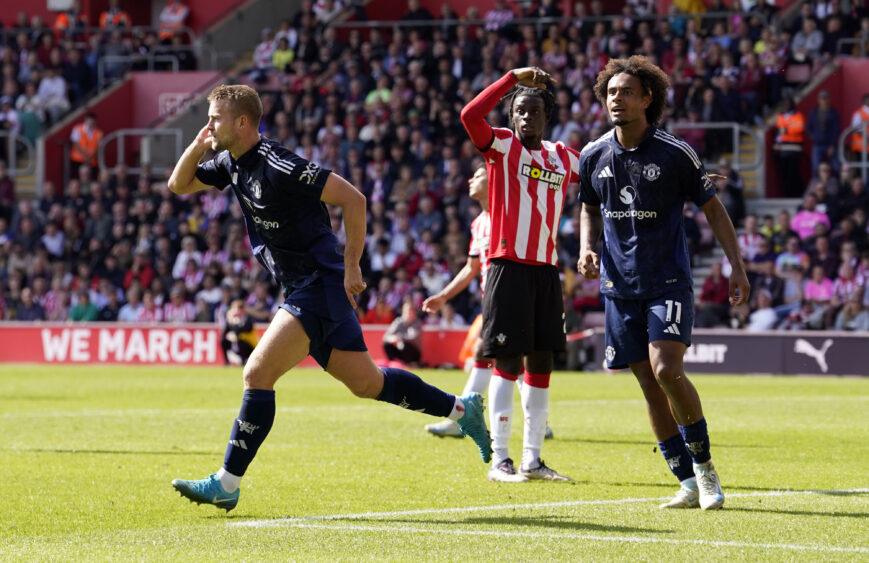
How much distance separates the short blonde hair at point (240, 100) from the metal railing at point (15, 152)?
27376mm

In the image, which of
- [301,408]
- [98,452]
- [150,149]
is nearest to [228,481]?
[98,452]

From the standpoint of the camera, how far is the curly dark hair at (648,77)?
8.26 metres

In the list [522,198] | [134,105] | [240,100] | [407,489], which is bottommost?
[407,489]

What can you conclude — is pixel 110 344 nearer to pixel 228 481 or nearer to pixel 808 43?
pixel 808 43

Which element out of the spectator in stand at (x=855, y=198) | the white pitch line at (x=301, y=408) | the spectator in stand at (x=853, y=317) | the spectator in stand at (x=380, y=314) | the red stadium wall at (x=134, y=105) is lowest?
the white pitch line at (x=301, y=408)

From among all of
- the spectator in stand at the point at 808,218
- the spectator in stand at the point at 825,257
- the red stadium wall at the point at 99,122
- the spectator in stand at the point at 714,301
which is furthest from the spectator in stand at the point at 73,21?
the spectator in stand at the point at 825,257

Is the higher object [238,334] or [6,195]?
[6,195]

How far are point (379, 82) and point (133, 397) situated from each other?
595 inches

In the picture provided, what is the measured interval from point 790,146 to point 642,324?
20.4 metres

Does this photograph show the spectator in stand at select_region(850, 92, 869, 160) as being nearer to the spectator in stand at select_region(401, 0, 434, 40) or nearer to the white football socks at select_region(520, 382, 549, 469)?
the spectator in stand at select_region(401, 0, 434, 40)

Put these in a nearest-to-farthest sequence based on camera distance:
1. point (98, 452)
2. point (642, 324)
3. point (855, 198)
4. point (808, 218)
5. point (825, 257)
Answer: point (642, 324) < point (98, 452) < point (825, 257) < point (855, 198) < point (808, 218)

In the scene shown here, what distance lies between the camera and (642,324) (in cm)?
820

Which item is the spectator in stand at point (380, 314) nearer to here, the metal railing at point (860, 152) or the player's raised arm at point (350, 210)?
the metal railing at point (860, 152)

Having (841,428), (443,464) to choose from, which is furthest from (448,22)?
(443,464)
